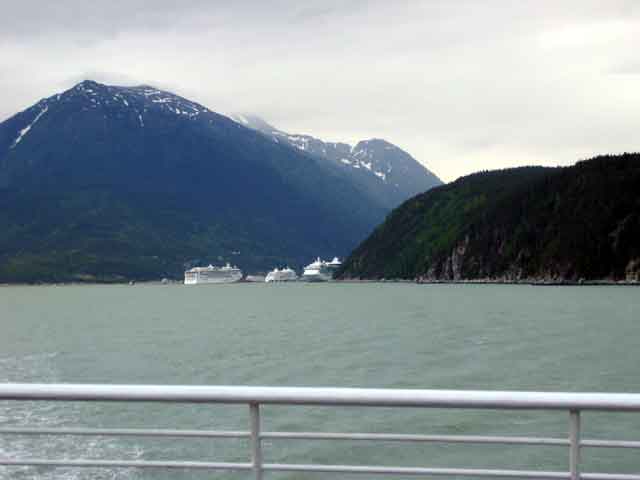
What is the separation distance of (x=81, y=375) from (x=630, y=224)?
17490 cm

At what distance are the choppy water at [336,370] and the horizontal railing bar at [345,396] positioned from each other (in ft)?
42.4

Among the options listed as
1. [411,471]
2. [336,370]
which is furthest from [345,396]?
[336,370]

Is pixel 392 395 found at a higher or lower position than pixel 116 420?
higher

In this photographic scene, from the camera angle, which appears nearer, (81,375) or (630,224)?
(81,375)

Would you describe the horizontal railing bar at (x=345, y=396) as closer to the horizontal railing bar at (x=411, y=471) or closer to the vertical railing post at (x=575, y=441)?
the vertical railing post at (x=575, y=441)

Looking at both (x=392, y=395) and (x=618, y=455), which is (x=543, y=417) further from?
(x=392, y=395)

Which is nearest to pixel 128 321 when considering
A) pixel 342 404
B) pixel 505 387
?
pixel 505 387

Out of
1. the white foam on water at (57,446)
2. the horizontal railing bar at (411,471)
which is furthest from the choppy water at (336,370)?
the horizontal railing bar at (411,471)

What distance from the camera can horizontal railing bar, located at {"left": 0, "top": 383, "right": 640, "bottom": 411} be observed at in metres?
5.18

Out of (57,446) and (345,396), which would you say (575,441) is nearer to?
(345,396)

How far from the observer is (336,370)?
127 ft

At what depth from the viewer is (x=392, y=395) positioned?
209 inches

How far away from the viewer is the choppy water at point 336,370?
65.1 ft

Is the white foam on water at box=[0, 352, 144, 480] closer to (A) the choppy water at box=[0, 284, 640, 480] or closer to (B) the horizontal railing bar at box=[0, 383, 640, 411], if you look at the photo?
(A) the choppy water at box=[0, 284, 640, 480]
